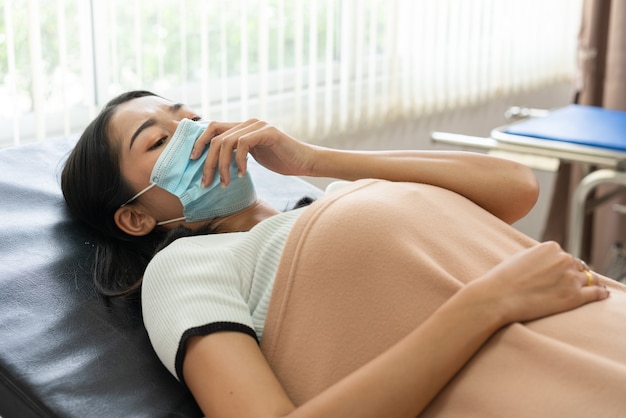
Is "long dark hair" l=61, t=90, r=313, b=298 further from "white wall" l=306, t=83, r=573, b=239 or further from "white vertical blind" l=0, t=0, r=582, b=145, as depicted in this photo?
"white wall" l=306, t=83, r=573, b=239

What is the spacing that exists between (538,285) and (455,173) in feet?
1.29

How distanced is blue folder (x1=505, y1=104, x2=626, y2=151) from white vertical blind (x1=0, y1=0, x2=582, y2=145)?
2.03 feet

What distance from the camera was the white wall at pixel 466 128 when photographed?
3115 millimetres

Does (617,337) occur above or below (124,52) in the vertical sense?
below

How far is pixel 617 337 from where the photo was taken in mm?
1249

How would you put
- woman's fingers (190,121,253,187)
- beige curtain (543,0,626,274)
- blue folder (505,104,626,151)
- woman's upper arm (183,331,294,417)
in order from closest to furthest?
woman's upper arm (183,331,294,417)
woman's fingers (190,121,253,187)
blue folder (505,104,626,151)
beige curtain (543,0,626,274)

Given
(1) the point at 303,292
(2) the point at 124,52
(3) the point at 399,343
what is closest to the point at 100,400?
(1) the point at 303,292

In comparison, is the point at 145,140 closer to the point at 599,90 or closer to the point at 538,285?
the point at 538,285

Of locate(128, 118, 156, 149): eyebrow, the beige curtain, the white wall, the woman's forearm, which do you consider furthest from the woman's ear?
the beige curtain

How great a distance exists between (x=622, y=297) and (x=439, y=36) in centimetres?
210

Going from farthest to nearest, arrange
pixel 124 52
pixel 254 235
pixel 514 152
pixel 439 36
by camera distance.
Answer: pixel 439 36 < pixel 514 152 < pixel 124 52 < pixel 254 235

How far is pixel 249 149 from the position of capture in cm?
154

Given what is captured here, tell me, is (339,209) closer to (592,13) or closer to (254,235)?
Result: (254,235)

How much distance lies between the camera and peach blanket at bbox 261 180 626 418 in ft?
3.73
